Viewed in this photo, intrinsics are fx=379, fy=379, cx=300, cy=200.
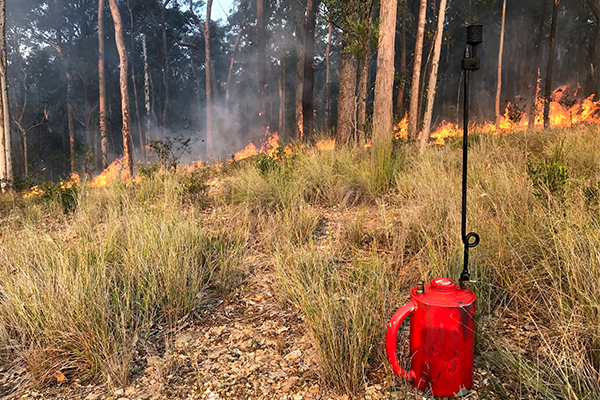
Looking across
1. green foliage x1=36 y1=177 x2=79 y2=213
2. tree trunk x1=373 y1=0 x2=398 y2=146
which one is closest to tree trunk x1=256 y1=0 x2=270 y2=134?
tree trunk x1=373 y1=0 x2=398 y2=146

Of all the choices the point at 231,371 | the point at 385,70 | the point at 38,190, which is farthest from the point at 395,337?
the point at 38,190

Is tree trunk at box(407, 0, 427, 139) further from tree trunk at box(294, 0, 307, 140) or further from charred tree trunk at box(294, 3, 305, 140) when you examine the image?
tree trunk at box(294, 0, 307, 140)

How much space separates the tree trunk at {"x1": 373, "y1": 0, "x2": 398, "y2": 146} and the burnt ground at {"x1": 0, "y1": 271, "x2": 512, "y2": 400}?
475 cm

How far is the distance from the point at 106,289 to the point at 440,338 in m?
2.11

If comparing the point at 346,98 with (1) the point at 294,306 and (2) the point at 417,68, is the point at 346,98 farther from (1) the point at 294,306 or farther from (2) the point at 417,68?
(1) the point at 294,306

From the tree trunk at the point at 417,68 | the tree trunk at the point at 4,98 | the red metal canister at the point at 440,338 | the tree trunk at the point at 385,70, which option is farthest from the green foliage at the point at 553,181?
the tree trunk at the point at 4,98

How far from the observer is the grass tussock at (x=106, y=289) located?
2277mm

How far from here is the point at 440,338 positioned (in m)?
1.77

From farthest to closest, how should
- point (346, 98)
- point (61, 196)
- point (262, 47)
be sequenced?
point (262, 47), point (346, 98), point (61, 196)

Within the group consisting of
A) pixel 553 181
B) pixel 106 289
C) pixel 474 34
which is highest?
pixel 474 34

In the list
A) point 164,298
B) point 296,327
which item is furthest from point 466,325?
point 164,298

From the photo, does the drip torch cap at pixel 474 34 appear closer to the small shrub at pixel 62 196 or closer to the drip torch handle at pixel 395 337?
A: the drip torch handle at pixel 395 337

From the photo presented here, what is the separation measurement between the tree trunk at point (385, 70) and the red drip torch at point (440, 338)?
4933 mm

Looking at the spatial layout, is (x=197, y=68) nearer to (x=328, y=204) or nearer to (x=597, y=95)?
(x=597, y=95)
